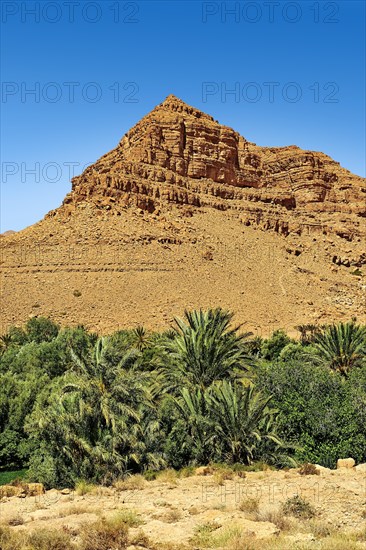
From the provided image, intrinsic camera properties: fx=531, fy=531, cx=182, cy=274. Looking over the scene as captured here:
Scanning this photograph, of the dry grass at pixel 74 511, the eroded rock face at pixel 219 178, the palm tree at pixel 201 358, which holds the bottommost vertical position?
the dry grass at pixel 74 511

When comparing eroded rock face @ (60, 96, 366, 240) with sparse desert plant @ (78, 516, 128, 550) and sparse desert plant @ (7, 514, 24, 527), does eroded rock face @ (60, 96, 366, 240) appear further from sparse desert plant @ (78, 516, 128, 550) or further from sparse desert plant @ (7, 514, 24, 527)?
sparse desert plant @ (78, 516, 128, 550)

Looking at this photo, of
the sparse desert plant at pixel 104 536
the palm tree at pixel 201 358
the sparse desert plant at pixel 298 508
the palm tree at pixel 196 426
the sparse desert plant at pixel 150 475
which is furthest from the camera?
the palm tree at pixel 201 358

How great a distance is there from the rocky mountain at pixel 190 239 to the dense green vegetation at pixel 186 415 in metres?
25.8

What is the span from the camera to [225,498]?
10.7 meters

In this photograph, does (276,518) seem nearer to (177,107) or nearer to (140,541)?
(140,541)

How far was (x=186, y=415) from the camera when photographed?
14.5 m

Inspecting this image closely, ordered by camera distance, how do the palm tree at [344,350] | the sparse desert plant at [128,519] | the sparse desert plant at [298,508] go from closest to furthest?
1. the sparse desert plant at [128,519]
2. the sparse desert plant at [298,508]
3. the palm tree at [344,350]

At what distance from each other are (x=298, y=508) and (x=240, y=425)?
176 inches

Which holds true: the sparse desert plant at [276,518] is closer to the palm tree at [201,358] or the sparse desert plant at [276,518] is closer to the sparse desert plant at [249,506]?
the sparse desert plant at [249,506]

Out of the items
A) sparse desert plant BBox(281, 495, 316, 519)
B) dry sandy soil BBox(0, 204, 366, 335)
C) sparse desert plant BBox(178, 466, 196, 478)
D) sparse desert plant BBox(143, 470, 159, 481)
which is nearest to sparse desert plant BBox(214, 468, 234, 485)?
sparse desert plant BBox(178, 466, 196, 478)

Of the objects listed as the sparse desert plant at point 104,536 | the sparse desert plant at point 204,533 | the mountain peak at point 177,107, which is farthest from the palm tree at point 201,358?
the mountain peak at point 177,107

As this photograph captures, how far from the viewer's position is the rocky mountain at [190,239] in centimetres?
4662

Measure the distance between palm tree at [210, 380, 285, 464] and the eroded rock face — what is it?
45.9 m

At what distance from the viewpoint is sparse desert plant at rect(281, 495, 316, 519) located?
30.5 feet
